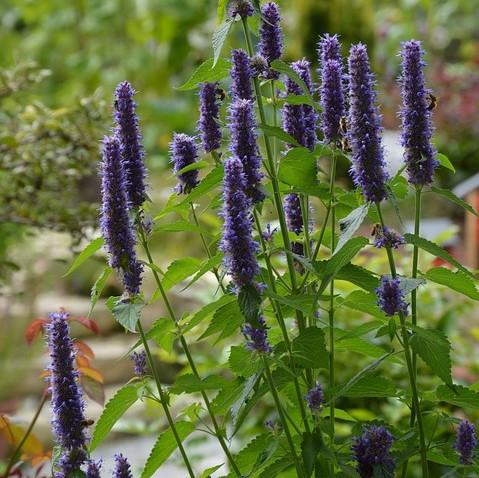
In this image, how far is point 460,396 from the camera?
1.62 metres

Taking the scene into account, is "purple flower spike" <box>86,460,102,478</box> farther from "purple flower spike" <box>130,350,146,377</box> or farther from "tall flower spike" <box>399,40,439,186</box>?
"tall flower spike" <box>399,40,439,186</box>

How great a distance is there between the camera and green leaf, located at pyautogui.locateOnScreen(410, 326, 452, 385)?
151cm

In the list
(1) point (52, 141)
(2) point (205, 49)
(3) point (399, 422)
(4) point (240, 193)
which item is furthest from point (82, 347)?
(2) point (205, 49)

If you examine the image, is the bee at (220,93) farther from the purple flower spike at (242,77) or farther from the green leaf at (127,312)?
the green leaf at (127,312)

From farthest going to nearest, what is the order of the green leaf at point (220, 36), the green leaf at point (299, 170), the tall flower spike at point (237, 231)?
the green leaf at point (299, 170), the green leaf at point (220, 36), the tall flower spike at point (237, 231)

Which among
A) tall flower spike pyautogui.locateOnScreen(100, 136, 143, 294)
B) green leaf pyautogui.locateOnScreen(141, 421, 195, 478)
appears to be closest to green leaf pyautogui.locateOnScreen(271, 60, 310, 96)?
tall flower spike pyautogui.locateOnScreen(100, 136, 143, 294)

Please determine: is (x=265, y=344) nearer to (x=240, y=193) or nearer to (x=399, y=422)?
(x=240, y=193)

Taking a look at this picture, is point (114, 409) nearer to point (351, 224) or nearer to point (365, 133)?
point (351, 224)

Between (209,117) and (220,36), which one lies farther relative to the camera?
(209,117)

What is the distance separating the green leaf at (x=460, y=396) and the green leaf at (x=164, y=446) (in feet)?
1.37

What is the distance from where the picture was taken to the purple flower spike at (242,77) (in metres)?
1.52

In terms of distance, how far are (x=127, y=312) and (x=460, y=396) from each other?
0.55m

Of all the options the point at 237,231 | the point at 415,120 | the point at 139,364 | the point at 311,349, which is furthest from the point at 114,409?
the point at 415,120

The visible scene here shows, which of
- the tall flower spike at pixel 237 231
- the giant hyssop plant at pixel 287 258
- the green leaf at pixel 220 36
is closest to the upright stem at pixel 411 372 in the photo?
the giant hyssop plant at pixel 287 258
